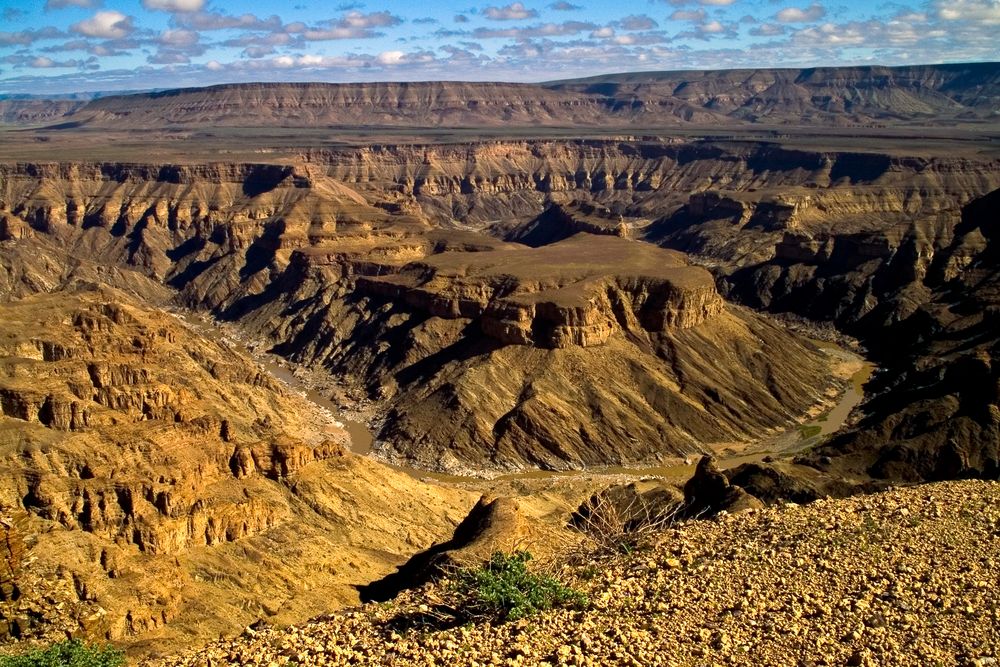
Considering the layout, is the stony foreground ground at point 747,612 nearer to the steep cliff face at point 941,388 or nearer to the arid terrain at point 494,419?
the arid terrain at point 494,419

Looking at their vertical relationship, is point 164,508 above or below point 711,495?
below

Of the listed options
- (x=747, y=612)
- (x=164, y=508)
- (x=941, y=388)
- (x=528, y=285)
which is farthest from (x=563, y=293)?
(x=747, y=612)

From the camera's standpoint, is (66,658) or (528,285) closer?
(66,658)

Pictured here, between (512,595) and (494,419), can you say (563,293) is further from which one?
(512,595)

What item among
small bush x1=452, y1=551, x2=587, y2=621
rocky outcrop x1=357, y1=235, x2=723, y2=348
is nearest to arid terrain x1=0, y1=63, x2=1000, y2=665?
rocky outcrop x1=357, y1=235, x2=723, y2=348

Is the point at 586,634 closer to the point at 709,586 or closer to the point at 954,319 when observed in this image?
the point at 709,586

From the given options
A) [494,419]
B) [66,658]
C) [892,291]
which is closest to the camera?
[66,658]

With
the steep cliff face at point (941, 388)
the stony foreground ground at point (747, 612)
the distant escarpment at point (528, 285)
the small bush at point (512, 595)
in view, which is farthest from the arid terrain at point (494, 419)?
the small bush at point (512, 595)

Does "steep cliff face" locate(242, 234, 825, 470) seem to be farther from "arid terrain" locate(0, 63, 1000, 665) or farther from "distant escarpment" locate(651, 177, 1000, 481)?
"distant escarpment" locate(651, 177, 1000, 481)
